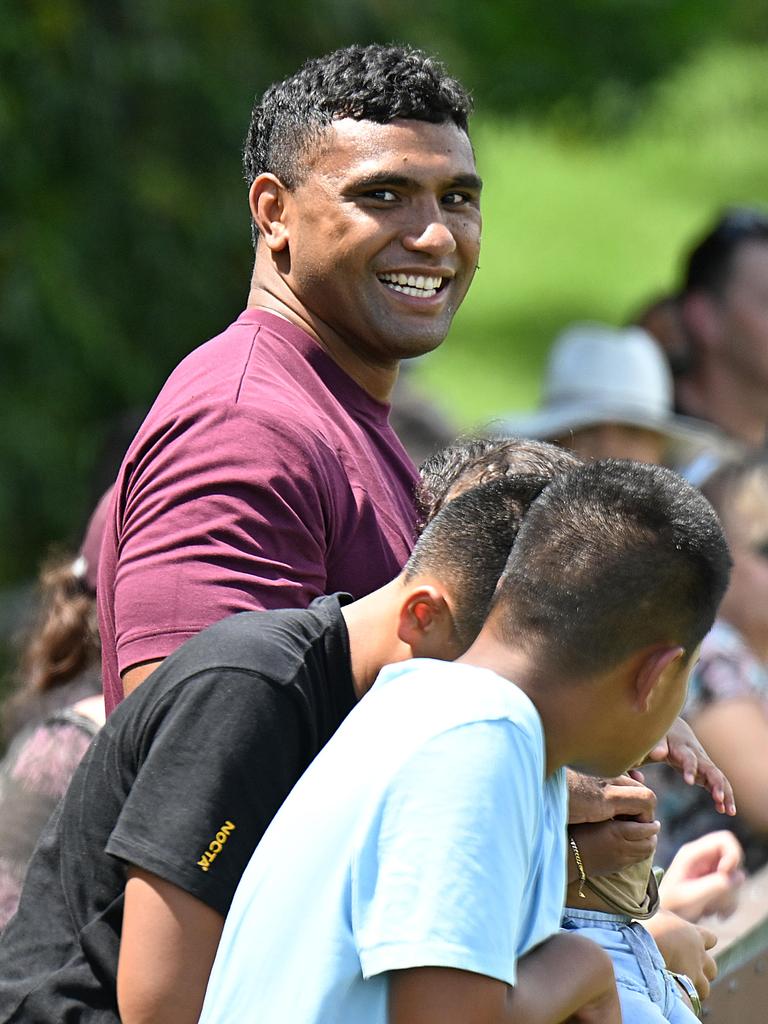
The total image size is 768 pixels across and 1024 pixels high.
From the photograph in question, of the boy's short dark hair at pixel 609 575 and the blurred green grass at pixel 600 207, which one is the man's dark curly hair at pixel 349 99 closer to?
the boy's short dark hair at pixel 609 575

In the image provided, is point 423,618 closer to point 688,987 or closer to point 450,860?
point 450,860

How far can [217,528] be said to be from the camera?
2016 mm

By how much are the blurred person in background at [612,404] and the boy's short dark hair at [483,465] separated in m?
2.38

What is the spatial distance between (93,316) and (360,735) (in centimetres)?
508

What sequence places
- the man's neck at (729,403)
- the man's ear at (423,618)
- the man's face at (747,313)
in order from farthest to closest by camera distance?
the man's neck at (729,403), the man's face at (747,313), the man's ear at (423,618)

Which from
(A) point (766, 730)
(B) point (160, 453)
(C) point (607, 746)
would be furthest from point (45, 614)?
(C) point (607, 746)

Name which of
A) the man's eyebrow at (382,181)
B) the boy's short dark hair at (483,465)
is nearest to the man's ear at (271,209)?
the man's eyebrow at (382,181)

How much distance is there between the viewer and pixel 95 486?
158 inches

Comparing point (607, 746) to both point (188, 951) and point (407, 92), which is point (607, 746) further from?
point (407, 92)

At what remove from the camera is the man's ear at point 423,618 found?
72.5 inches

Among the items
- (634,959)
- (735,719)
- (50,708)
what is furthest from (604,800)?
(735,719)

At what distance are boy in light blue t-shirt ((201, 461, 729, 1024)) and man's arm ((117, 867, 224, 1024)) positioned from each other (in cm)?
5

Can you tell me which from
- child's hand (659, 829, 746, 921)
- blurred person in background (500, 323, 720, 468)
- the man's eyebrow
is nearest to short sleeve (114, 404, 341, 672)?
the man's eyebrow

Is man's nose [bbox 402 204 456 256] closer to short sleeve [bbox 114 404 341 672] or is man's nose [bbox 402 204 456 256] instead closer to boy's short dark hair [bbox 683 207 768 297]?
short sleeve [bbox 114 404 341 672]
